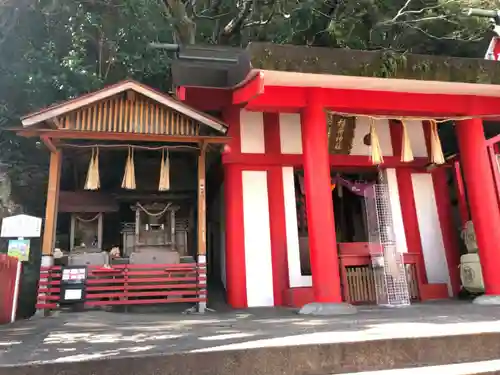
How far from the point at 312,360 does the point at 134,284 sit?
564cm

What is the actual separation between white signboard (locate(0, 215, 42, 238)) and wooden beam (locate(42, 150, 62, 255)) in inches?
29.1

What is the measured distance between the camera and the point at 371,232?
9.34 m

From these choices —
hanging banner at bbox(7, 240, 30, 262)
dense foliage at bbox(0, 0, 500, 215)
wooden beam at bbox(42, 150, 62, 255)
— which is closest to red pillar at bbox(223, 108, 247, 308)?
wooden beam at bbox(42, 150, 62, 255)

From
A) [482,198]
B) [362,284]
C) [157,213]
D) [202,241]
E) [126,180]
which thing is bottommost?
[362,284]

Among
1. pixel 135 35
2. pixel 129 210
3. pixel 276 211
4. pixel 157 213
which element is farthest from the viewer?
pixel 135 35

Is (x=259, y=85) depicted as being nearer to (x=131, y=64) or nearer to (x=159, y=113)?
(x=159, y=113)

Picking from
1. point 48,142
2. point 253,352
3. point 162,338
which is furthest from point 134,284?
point 253,352

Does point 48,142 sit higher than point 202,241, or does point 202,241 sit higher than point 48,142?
point 48,142

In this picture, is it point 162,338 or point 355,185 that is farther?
point 355,185

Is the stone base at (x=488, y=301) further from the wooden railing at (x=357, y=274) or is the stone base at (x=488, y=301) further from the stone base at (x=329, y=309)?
the stone base at (x=329, y=309)

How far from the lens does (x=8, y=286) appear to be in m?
6.63

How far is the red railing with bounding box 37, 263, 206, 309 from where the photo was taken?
7.41m

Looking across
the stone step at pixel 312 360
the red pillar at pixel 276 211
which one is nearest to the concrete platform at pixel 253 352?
the stone step at pixel 312 360

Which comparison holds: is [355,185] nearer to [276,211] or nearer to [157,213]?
[276,211]
